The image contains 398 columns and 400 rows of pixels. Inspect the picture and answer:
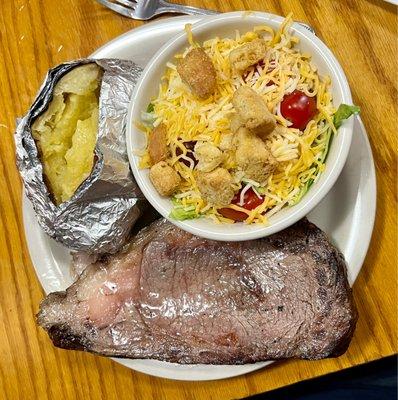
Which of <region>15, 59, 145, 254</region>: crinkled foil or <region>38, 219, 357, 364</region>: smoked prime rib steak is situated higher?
<region>15, 59, 145, 254</region>: crinkled foil

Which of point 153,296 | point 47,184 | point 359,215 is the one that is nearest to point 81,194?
point 47,184

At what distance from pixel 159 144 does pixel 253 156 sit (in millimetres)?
180

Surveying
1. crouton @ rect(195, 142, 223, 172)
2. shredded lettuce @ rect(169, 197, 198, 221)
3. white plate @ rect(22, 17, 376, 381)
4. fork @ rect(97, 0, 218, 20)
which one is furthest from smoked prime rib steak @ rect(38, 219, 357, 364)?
fork @ rect(97, 0, 218, 20)

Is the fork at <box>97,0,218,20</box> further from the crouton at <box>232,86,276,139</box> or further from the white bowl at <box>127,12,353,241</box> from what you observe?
the crouton at <box>232,86,276,139</box>

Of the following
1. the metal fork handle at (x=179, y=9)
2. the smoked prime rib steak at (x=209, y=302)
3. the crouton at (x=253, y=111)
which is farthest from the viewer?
the metal fork handle at (x=179, y=9)

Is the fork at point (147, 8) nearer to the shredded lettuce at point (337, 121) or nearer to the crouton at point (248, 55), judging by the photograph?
the crouton at point (248, 55)

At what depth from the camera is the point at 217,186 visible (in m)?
1.06

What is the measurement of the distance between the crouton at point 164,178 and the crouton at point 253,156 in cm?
12

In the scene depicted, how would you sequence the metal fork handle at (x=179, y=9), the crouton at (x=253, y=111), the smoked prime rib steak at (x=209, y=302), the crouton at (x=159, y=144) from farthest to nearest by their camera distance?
the metal fork handle at (x=179, y=9)
the smoked prime rib steak at (x=209, y=302)
the crouton at (x=159, y=144)
the crouton at (x=253, y=111)

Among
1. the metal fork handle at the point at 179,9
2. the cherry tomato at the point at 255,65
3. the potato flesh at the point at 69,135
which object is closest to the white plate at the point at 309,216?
the metal fork handle at the point at 179,9

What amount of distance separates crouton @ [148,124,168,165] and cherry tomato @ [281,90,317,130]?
205 mm

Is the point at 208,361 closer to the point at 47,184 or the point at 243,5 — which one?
the point at 47,184

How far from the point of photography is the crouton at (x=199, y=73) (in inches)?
42.1

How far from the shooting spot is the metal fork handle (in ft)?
4.44
